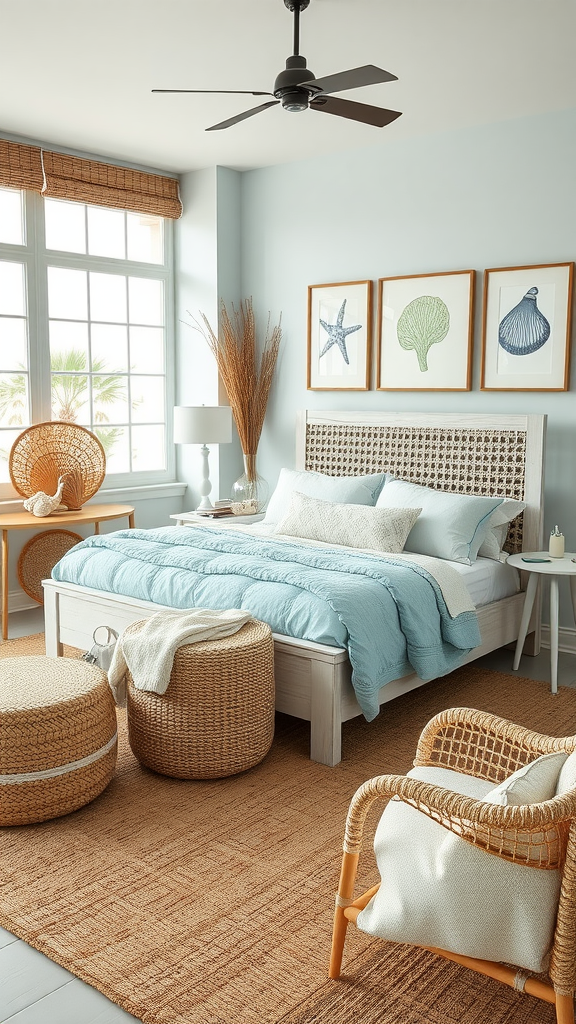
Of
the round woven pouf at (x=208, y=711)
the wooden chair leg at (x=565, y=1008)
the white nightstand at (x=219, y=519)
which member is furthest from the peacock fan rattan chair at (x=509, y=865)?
the white nightstand at (x=219, y=519)

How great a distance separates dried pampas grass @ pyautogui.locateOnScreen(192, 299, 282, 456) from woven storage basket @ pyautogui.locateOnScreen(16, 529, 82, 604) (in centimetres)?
129

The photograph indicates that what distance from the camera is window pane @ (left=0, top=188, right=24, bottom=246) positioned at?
4.99 m

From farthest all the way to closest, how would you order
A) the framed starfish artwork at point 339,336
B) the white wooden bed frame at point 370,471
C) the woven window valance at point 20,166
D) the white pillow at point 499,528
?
the framed starfish artwork at point 339,336 < the woven window valance at point 20,166 < the white pillow at point 499,528 < the white wooden bed frame at point 370,471

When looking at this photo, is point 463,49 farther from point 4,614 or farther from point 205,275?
point 4,614

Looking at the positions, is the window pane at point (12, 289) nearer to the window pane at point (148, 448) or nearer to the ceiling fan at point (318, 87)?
the window pane at point (148, 448)

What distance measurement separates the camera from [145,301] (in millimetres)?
5836

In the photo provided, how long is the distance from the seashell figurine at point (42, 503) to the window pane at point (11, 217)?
1.48 metres

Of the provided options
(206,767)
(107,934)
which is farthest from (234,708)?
(107,934)

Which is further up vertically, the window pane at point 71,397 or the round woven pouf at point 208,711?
the window pane at point 71,397

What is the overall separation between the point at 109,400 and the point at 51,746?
3441 mm

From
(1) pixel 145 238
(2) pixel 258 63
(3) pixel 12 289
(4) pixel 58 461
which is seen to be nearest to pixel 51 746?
(4) pixel 58 461

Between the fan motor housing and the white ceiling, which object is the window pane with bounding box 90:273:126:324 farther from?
the fan motor housing

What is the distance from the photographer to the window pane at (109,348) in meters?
5.54

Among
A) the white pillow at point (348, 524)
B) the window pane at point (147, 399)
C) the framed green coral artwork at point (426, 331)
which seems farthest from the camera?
the window pane at point (147, 399)
